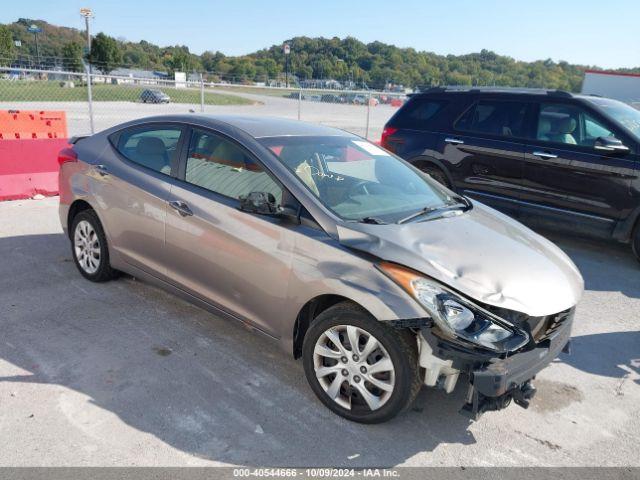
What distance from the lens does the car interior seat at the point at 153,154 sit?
4.25 meters

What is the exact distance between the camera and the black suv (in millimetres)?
6199

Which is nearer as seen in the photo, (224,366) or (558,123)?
(224,366)

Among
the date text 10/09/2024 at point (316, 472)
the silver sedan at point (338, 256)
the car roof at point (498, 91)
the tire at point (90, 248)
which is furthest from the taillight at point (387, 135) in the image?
the date text 10/09/2024 at point (316, 472)

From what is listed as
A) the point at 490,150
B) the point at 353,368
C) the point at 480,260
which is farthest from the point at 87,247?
the point at 490,150

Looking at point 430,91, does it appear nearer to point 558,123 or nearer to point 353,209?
point 558,123

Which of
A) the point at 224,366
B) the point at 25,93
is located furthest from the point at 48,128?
the point at 25,93

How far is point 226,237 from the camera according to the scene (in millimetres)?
3629

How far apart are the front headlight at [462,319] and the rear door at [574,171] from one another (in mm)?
4128

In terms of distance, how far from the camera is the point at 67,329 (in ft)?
13.4

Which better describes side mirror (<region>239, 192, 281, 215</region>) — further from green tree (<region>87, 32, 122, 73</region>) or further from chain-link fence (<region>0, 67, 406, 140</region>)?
green tree (<region>87, 32, 122, 73</region>)

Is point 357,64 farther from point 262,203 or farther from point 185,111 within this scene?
point 262,203

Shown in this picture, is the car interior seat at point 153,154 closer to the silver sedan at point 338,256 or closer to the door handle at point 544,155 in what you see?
the silver sedan at point 338,256

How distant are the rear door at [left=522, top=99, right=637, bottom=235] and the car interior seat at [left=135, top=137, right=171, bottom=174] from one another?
4.52 meters

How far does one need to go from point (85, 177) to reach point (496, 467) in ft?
12.9
